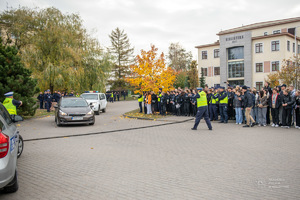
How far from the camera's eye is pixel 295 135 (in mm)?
10648

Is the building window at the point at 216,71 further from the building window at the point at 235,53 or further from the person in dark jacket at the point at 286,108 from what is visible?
the person in dark jacket at the point at 286,108

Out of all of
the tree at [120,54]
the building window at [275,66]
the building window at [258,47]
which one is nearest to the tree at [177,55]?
the tree at [120,54]

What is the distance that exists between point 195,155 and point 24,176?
443cm

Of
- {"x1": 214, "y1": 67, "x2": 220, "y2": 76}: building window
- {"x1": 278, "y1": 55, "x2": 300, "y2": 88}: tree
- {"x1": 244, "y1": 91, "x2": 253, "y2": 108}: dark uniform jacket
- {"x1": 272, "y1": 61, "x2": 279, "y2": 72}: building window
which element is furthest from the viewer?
{"x1": 214, "y1": 67, "x2": 220, "y2": 76}: building window

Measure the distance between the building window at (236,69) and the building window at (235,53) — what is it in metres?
1.05

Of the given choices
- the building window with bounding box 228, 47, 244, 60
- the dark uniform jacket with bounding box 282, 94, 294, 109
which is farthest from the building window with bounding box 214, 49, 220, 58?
the dark uniform jacket with bounding box 282, 94, 294, 109

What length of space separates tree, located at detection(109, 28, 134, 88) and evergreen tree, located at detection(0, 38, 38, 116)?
51.1m

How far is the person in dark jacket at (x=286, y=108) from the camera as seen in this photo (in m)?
12.7

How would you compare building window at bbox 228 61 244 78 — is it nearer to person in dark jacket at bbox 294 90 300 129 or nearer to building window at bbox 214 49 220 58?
building window at bbox 214 49 220 58

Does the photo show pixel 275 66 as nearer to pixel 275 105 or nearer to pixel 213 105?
pixel 213 105

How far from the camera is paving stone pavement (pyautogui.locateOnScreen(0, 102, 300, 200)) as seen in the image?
15.3 ft

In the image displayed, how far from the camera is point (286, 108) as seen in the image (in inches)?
504

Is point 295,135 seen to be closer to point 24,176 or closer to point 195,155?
point 195,155

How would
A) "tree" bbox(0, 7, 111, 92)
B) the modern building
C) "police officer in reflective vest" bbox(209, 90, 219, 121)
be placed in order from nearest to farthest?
"police officer in reflective vest" bbox(209, 90, 219, 121) < "tree" bbox(0, 7, 111, 92) < the modern building
